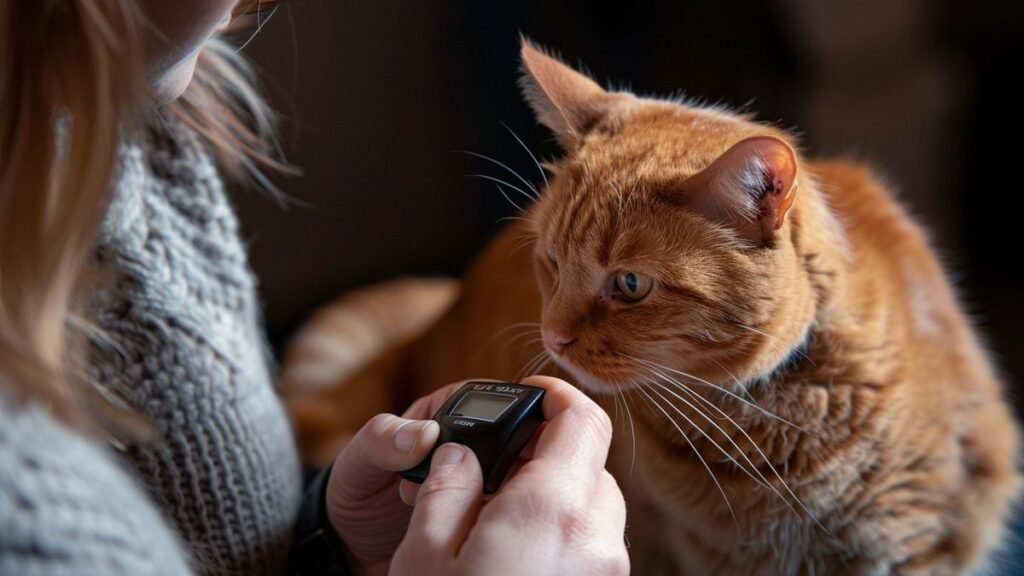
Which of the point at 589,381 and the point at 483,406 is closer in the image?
the point at 483,406

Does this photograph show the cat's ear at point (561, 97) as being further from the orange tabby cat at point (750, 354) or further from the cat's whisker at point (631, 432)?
the cat's whisker at point (631, 432)

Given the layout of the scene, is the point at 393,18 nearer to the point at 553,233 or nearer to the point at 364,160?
the point at 364,160

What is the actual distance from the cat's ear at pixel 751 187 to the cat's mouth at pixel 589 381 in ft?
0.64

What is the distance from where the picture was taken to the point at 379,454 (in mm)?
855

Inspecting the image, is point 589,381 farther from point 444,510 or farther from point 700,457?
point 444,510

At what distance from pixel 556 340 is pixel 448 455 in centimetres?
23

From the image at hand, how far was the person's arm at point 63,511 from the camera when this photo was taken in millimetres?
553

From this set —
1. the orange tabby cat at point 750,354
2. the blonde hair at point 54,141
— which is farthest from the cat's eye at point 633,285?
the blonde hair at point 54,141

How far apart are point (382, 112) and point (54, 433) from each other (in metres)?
1.19

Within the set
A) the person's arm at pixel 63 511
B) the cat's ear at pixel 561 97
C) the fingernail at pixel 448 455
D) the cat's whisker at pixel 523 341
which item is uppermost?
the cat's ear at pixel 561 97

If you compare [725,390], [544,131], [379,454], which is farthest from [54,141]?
[544,131]

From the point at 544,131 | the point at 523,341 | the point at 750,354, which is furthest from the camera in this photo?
the point at 544,131

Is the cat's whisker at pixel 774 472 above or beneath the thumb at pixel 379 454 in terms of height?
beneath

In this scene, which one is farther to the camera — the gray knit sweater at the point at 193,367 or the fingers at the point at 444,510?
the gray knit sweater at the point at 193,367
